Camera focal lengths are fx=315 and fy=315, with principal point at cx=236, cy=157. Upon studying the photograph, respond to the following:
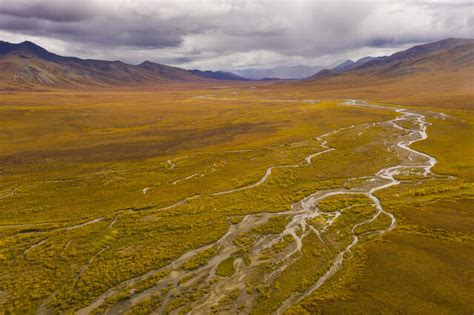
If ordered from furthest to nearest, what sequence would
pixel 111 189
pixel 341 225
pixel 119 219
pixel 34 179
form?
pixel 34 179 → pixel 111 189 → pixel 119 219 → pixel 341 225

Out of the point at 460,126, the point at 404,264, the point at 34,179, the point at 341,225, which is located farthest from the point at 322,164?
the point at 460,126

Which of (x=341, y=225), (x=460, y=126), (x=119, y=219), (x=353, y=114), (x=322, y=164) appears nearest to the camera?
(x=341, y=225)

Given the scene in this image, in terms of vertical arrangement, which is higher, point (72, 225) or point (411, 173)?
point (411, 173)

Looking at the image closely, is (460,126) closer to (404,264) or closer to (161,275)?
(404,264)

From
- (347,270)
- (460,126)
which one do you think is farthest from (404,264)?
(460,126)

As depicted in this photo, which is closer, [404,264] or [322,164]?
[404,264]

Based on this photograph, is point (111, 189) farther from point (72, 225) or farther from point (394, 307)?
point (394, 307)
